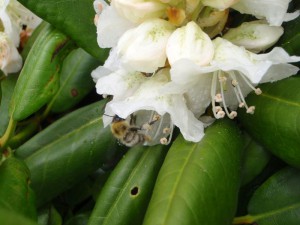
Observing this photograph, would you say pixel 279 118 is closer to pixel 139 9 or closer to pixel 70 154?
pixel 139 9

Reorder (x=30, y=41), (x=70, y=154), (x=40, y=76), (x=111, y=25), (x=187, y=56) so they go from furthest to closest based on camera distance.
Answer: (x=30, y=41), (x=70, y=154), (x=40, y=76), (x=111, y=25), (x=187, y=56)

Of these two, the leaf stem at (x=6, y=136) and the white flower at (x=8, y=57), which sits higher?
the white flower at (x=8, y=57)

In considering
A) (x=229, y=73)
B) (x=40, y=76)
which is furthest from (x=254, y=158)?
(x=40, y=76)

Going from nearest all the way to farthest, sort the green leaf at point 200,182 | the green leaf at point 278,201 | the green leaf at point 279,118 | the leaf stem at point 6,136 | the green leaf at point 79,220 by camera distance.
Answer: the green leaf at point 200,182 < the green leaf at point 279,118 < the green leaf at point 278,201 < the leaf stem at point 6,136 < the green leaf at point 79,220

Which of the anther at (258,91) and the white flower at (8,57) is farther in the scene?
the white flower at (8,57)

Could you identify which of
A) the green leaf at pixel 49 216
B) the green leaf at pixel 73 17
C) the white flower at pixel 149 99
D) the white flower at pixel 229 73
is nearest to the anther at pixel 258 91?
the white flower at pixel 229 73

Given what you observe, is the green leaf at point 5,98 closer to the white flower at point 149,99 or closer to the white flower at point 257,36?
the white flower at point 149,99

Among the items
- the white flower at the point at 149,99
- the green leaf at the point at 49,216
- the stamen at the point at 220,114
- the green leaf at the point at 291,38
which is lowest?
the green leaf at the point at 49,216
